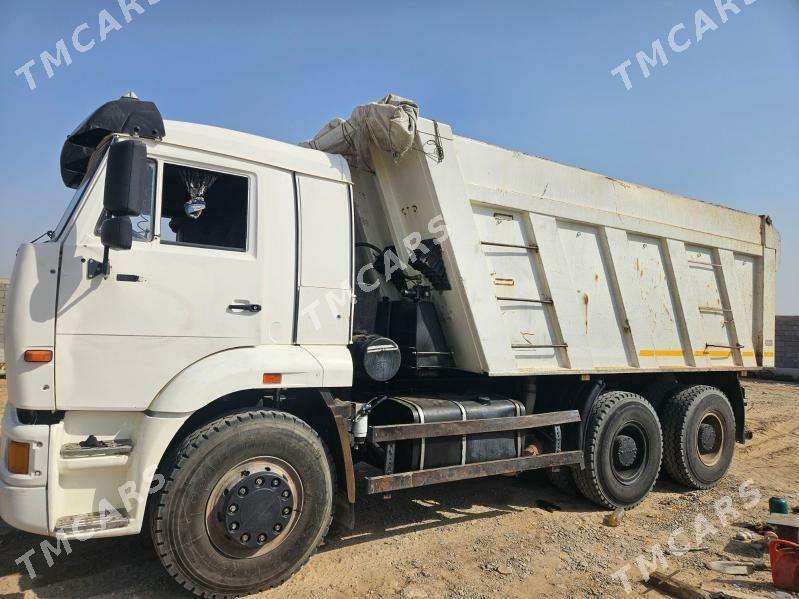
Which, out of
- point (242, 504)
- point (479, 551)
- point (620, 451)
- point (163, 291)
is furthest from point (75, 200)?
point (620, 451)

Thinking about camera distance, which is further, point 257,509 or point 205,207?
point 205,207

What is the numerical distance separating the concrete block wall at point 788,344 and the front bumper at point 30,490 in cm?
2031

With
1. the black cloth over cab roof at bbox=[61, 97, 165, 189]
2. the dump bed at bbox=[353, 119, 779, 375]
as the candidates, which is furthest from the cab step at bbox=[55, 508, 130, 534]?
the dump bed at bbox=[353, 119, 779, 375]

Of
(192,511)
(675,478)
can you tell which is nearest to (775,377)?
(675,478)

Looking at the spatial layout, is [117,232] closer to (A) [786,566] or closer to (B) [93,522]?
(B) [93,522]

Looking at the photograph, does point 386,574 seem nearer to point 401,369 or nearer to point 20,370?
point 401,369

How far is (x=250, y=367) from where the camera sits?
312 centimetres

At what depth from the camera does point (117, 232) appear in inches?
106

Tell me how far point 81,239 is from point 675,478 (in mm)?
A: 5964

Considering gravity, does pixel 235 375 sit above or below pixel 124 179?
below

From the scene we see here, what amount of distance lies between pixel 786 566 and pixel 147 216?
15.1ft

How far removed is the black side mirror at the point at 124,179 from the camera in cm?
264

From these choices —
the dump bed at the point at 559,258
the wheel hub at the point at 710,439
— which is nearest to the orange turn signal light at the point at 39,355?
the dump bed at the point at 559,258

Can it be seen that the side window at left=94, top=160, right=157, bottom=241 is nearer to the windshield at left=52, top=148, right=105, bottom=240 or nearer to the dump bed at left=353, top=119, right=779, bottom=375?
the windshield at left=52, top=148, right=105, bottom=240
